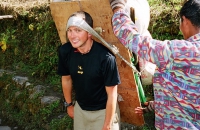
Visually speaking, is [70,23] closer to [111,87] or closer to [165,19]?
[111,87]

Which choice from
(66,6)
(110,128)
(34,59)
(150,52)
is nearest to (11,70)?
(34,59)

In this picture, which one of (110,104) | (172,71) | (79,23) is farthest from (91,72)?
(172,71)

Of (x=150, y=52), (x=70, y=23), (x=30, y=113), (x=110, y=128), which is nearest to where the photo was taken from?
(x=150, y=52)

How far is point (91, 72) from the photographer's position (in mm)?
2330

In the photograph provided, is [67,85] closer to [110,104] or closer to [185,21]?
[110,104]

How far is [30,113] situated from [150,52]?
11.4 feet

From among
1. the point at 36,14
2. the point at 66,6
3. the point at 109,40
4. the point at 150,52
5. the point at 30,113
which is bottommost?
the point at 30,113

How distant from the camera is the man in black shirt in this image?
228cm

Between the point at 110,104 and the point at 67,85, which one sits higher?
the point at 67,85

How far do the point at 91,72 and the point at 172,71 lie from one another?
2.84 ft

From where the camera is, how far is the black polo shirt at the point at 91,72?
2.28 meters

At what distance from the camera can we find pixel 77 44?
7.48ft

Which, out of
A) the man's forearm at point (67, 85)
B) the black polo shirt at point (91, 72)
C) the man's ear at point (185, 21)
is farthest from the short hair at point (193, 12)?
the man's forearm at point (67, 85)

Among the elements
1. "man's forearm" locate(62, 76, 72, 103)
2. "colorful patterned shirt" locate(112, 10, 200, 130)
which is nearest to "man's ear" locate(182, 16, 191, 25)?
"colorful patterned shirt" locate(112, 10, 200, 130)
